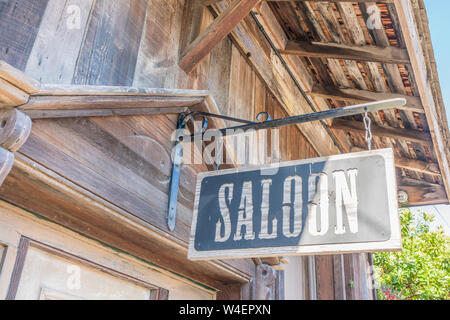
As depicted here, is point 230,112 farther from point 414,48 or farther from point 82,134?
point 82,134

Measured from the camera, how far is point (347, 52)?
339cm

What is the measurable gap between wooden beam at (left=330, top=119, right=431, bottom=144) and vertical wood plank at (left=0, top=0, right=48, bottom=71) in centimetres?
330

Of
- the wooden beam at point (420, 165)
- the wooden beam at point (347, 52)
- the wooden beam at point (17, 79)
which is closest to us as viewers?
the wooden beam at point (17, 79)

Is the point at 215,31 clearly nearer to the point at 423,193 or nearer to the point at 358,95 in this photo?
the point at 358,95

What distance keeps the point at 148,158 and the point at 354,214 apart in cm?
97

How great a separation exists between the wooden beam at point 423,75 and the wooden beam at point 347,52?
0.63ft

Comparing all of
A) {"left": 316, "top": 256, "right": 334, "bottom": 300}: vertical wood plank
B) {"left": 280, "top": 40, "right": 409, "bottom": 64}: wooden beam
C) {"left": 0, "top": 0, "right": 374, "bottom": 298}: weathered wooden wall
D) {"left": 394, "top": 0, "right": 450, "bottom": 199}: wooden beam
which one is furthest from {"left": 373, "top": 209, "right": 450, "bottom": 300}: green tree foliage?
{"left": 0, "top": 0, "right": 374, "bottom": 298}: weathered wooden wall

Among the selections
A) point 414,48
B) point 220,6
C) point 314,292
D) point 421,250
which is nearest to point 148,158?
point 220,6

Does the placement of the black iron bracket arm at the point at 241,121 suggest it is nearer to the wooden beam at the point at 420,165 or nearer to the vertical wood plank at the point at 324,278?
the vertical wood plank at the point at 324,278

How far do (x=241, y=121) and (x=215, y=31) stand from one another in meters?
0.56

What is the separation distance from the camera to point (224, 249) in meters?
1.74

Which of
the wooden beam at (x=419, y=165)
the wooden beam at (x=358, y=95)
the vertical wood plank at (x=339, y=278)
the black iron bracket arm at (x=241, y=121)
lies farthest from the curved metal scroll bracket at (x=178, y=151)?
the wooden beam at (x=419, y=165)

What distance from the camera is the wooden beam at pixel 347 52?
319cm

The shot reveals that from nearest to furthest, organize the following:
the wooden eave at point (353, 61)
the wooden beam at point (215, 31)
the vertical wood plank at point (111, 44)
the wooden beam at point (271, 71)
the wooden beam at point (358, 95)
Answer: the vertical wood plank at point (111, 44) → the wooden beam at point (215, 31) → the wooden eave at point (353, 61) → the wooden beam at point (271, 71) → the wooden beam at point (358, 95)
